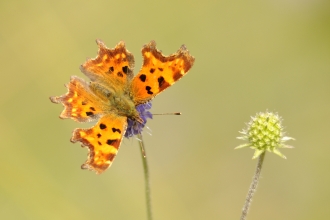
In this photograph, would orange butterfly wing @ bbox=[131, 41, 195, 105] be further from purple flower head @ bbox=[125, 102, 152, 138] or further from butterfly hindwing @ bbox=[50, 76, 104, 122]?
butterfly hindwing @ bbox=[50, 76, 104, 122]

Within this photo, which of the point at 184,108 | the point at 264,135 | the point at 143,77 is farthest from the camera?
the point at 184,108

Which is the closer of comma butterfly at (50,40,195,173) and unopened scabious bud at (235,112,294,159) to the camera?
comma butterfly at (50,40,195,173)

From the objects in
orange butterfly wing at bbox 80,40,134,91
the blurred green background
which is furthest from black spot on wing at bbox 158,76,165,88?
the blurred green background

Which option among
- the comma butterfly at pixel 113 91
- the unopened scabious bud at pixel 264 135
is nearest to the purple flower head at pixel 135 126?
the comma butterfly at pixel 113 91

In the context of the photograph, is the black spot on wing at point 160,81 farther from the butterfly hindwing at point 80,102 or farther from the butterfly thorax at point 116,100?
the butterfly hindwing at point 80,102

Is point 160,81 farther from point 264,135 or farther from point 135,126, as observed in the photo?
point 264,135

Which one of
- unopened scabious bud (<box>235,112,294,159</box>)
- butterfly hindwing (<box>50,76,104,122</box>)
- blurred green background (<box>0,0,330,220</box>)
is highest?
blurred green background (<box>0,0,330,220</box>)

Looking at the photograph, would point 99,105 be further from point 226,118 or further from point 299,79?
point 299,79

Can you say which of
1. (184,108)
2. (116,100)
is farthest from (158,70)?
(184,108)
